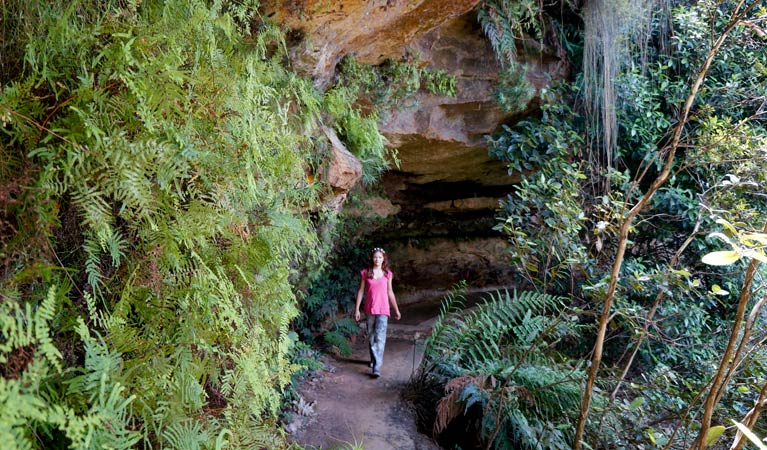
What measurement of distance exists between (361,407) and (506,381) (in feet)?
5.21

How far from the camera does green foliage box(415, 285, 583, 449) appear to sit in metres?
4.11

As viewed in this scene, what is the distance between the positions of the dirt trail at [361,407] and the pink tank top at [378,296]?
693mm

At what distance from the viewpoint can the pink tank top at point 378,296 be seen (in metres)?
A: 5.68

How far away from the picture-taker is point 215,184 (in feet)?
7.42

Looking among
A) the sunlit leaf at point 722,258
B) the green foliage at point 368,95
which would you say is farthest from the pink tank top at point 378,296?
the sunlit leaf at point 722,258

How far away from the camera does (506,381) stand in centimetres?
408

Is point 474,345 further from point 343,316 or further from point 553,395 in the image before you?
point 343,316

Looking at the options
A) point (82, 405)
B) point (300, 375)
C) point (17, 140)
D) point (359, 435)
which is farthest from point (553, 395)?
point (17, 140)

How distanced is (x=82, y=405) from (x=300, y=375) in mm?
3892

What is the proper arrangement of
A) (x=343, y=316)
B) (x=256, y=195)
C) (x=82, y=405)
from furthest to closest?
(x=343, y=316), (x=256, y=195), (x=82, y=405)

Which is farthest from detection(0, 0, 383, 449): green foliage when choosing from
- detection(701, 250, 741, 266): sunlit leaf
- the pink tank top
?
the pink tank top

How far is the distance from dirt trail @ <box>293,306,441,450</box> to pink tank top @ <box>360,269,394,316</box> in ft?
2.27

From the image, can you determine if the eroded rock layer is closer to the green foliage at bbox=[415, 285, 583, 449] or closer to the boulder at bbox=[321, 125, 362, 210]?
the boulder at bbox=[321, 125, 362, 210]

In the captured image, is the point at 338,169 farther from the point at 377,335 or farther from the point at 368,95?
the point at 377,335
